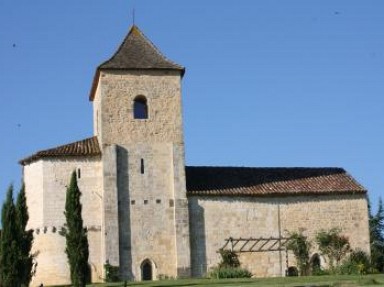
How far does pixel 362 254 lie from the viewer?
42375 mm

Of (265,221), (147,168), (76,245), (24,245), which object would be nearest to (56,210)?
(147,168)

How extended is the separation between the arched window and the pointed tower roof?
1.53 m

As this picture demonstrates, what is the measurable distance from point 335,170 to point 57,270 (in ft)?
52.7

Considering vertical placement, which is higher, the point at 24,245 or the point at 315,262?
the point at 24,245

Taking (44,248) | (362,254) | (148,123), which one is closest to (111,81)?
(148,123)

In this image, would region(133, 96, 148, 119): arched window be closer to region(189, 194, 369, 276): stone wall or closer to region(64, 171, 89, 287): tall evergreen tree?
region(189, 194, 369, 276): stone wall

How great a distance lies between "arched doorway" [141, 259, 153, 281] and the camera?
1560 inches

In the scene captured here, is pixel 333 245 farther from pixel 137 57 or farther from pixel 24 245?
pixel 24 245

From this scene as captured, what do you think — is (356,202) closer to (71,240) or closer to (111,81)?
(111,81)

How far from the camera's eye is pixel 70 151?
4034cm

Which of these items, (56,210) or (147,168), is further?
(147,168)

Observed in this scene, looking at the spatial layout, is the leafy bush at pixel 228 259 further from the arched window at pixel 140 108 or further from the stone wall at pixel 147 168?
the arched window at pixel 140 108

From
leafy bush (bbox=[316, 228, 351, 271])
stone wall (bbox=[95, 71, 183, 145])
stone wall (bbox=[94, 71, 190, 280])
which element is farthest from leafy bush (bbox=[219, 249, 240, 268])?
stone wall (bbox=[95, 71, 183, 145])

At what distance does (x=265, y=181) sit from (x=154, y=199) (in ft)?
20.7
